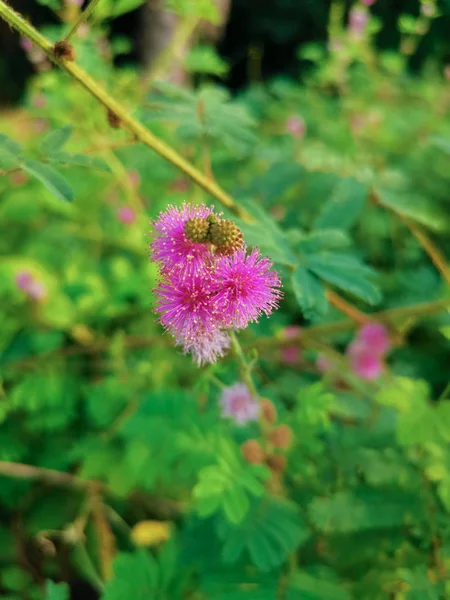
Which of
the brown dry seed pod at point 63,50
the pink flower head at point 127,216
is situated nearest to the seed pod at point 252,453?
the brown dry seed pod at point 63,50

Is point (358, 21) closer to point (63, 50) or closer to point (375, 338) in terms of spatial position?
point (375, 338)

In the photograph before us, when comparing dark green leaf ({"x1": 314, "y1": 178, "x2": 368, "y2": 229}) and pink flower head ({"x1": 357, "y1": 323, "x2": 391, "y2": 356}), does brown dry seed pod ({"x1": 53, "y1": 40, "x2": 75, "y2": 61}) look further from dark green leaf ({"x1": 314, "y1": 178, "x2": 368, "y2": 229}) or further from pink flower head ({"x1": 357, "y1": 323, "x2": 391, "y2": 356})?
pink flower head ({"x1": 357, "y1": 323, "x2": 391, "y2": 356})

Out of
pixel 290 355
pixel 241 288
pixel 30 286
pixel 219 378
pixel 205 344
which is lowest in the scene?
pixel 290 355

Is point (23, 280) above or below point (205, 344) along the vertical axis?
below

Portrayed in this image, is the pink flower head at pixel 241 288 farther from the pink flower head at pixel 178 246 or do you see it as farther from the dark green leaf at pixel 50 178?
the dark green leaf at pixel 50 178

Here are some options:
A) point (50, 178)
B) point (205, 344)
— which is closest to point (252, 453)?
point (205, 344)

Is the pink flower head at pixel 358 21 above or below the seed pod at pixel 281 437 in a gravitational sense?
above

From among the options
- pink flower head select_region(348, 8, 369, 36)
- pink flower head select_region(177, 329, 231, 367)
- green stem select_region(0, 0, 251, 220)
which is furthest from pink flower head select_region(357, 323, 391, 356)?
pink flower head select_region(348, 8, 369, 36)
